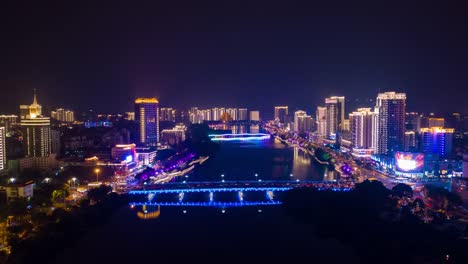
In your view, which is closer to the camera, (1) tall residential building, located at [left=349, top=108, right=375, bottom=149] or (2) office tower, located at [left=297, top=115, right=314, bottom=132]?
(1) tall residential building, located at [left=349, top=108, right=375, bottom=149]

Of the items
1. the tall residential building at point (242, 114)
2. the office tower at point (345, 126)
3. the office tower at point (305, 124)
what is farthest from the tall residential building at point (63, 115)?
the tall residential building at point (242, 114)

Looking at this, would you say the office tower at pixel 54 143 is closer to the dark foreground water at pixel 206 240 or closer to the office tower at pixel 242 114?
the dark foreground water at pixel 206 240

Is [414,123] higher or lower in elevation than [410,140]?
higher

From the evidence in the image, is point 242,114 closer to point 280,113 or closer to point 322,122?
point 280,113

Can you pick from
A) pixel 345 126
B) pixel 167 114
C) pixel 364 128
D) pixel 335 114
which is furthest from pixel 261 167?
pixel 167 114

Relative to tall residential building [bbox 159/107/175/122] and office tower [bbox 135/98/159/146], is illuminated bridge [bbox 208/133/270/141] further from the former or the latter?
office tower [bbox 135/98/159/146]

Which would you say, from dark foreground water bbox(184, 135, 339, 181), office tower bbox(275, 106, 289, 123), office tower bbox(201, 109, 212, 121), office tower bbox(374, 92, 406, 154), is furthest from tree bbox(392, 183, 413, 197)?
office tower bbox(275, 106, 289, 123)
